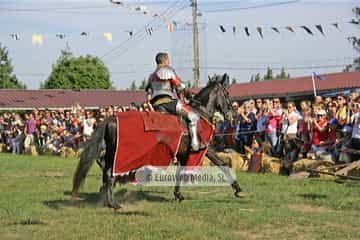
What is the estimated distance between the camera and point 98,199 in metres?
11.2

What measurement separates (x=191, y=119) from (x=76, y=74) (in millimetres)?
55343

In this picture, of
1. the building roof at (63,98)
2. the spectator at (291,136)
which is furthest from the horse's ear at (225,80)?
the building roof at (63,98)

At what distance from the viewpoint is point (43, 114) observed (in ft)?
96.9

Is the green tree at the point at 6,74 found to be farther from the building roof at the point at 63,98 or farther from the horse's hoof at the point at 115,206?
the horse's hoof at the point at 115,206

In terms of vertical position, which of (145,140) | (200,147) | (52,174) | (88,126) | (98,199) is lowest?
(98,199)

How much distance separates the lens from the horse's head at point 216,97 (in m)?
11.1

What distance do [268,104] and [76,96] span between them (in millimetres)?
35959

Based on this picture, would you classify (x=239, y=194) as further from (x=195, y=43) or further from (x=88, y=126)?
(x=195, y=43)

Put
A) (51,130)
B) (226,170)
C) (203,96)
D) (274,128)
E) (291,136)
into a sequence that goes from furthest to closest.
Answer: (51,130) < (274,128) < (291,136) < (203,96) < (226,170)

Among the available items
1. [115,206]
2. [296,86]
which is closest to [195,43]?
[296,86]

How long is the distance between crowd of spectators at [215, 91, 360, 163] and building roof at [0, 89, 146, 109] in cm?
2988

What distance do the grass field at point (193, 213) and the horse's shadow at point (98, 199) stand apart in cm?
2

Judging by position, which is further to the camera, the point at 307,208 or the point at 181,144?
the point at 181,144

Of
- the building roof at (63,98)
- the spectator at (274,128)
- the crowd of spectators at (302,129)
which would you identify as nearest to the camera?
the crowd of spectators at (302,129)
